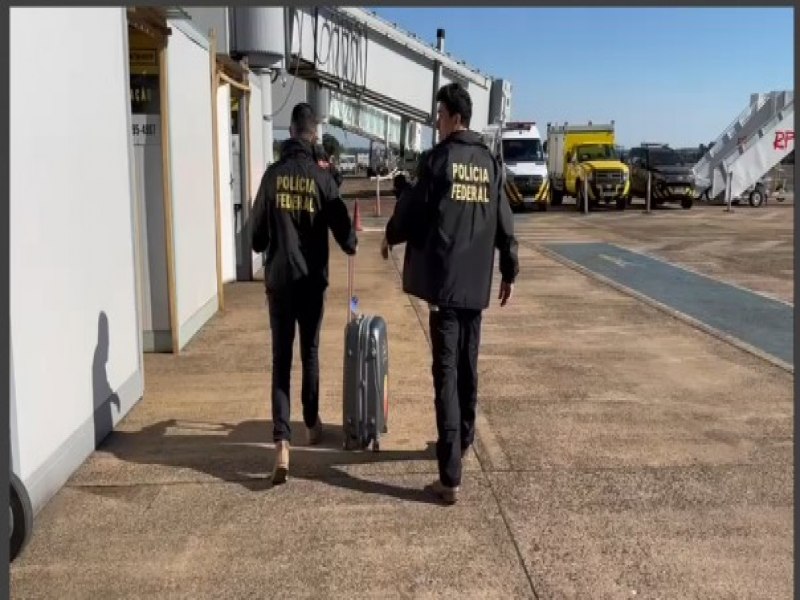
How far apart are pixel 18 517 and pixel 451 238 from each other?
7.71ft

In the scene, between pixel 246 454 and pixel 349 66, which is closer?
pixel 246 454

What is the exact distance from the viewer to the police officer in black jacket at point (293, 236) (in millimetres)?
4852

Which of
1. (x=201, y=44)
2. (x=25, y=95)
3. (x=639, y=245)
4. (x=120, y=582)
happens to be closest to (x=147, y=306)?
(x=201, y=44)

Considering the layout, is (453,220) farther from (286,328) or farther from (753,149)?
(753,149)

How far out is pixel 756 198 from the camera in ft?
97.6

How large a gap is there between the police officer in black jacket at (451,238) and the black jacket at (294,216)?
0.57 metres

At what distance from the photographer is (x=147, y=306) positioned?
7.59 meters

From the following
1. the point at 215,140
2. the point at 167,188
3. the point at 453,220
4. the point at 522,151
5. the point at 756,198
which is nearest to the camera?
the point at 453,220

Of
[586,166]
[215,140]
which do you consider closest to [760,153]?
[586,166]

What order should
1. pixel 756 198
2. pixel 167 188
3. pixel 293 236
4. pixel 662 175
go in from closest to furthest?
pixel 293 236
pixel 167 188
pixel 662 175
pixel 756 198

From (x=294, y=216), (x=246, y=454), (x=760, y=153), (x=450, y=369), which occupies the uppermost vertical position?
(x=760, y=153)

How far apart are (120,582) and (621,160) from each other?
29.5 meters

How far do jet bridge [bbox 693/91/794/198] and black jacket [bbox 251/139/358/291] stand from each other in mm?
26942

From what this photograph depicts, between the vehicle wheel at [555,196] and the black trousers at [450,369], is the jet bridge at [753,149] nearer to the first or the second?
the vehicle wheel at [555,196]
